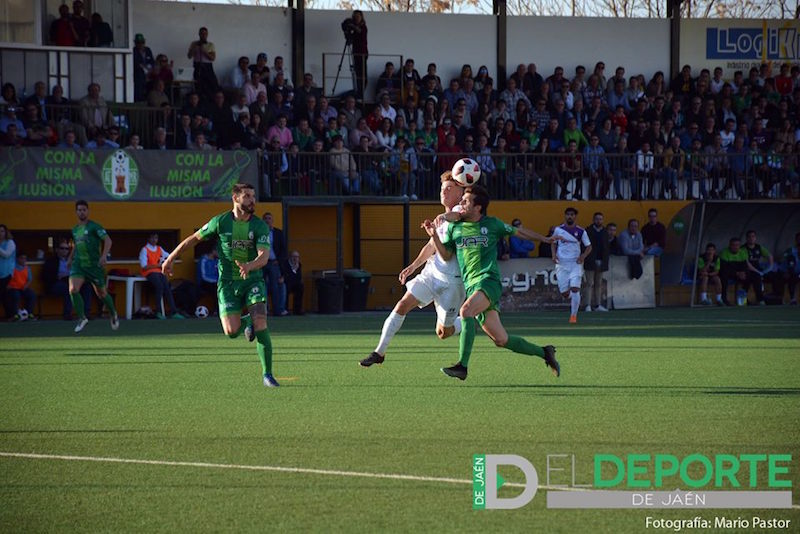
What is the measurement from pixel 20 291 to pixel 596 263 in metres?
11.4

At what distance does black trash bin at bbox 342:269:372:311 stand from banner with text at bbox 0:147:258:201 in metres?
2.74

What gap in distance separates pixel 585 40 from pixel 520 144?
297 inches

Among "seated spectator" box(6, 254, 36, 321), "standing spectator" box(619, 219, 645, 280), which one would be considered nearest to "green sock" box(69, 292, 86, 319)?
"seated spectator" box(6, 254, 36, 321)

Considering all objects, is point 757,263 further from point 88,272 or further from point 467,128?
point 88,272

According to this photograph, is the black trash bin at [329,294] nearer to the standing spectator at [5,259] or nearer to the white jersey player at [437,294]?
the standing spectator at [5,259]

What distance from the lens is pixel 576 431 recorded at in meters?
8.77

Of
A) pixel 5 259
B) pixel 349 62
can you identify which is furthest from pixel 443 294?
pixel 349 62

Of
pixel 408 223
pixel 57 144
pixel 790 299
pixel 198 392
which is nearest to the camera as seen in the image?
pixel 198 392

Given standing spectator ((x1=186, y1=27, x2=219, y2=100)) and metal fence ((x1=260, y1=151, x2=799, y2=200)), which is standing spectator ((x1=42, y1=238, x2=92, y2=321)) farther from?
standing spectator ((x1=186, y1=27, x2=219, y2=100))

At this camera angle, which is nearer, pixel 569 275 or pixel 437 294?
pixel 437 294

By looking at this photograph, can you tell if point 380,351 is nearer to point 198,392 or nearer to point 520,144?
point 198,392

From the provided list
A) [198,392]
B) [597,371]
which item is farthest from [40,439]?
[597,371]

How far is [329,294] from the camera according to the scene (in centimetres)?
2450

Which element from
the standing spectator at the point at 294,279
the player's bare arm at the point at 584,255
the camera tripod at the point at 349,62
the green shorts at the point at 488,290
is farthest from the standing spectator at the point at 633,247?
the green shorts at the point at 488,290
